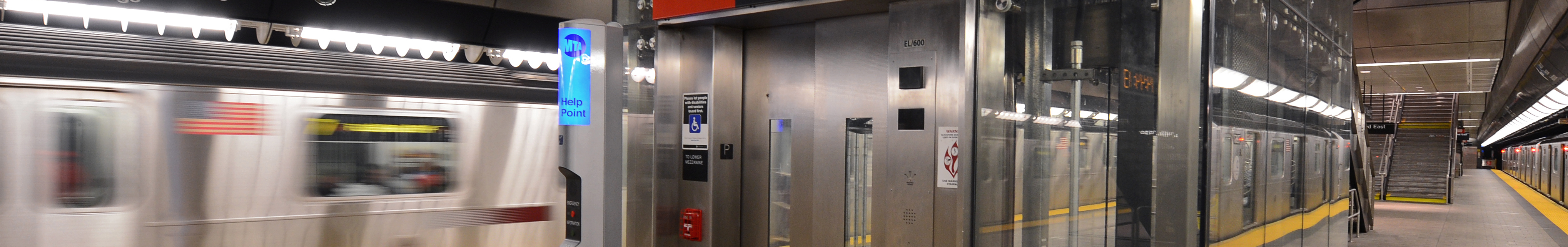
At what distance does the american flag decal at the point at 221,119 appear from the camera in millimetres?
4676

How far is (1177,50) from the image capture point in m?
3.09

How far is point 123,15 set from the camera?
570 centimetres

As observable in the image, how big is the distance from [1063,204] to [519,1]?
508 cm

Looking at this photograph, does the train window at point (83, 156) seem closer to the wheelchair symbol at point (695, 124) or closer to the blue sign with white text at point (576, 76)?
the blue sign with white text at point (576, 76)

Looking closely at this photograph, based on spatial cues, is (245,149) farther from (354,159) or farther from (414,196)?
(414,196)

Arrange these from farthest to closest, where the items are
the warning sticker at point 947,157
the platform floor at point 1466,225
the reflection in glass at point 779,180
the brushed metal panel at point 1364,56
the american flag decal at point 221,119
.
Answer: the brushed metal panel at point 1364,56, the platform floor at point 1466,225, the reflection in glass at point 779,180, the american flag decal at point 221,119, the warning sticker at point 947,157

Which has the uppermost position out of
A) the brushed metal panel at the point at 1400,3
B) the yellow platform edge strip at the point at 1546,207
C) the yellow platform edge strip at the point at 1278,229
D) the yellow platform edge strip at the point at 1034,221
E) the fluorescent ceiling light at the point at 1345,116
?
the brushed metal panel at the point at 1400,3

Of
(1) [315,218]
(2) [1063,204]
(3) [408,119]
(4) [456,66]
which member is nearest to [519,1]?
(4) [456,66]

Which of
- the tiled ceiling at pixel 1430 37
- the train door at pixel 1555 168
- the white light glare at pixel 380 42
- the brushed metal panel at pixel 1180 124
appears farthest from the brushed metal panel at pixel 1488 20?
the train door at pixel 1555 168

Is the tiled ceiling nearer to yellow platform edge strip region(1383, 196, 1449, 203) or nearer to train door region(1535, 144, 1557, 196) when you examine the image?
yellow platform edge strip region(1383, 196, 1449, 203)

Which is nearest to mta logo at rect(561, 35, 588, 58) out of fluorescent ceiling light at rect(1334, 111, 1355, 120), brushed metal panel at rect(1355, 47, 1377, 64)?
fluorescent ceiling light at rect(1334, 111, 1355, 120)

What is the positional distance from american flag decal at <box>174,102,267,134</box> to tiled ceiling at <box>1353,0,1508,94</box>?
9295 millimetres

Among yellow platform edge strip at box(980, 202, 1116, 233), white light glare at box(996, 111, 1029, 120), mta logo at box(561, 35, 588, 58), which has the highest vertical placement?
mta logo at box(561, 35, 588, 58)

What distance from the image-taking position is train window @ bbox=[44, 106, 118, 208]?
14.2ft
